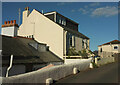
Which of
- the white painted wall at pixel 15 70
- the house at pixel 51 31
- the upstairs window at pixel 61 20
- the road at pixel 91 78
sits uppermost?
the upstairs window at pixel 61 20

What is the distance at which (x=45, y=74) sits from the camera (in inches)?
360

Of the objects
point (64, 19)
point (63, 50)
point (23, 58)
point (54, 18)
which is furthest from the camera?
point (64, 19)

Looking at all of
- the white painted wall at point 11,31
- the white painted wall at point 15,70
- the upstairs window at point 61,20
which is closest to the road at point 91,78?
the white painted wall at point 15,70

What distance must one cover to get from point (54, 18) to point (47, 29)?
9.56 feet

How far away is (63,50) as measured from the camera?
19.7 meters

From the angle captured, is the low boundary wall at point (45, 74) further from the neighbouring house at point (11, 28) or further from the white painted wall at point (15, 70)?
the neighbouring house at point (11, 28)

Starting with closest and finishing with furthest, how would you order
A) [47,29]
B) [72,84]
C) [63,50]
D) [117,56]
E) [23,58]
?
[72,84] → [23,58] → [63,50] → [47,29] → [117,56]

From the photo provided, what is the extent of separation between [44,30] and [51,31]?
4.61 feet

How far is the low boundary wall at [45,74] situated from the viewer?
22.9 ft

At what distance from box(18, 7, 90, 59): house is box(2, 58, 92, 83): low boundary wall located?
6.56m

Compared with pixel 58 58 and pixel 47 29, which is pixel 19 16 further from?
pixel 58 58

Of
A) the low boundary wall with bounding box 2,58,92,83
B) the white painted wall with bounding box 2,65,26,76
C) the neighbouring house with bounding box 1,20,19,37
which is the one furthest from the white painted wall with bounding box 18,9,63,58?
the white painted wall with bounding box 2,65,26,76

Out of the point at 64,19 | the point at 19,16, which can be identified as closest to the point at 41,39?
the point at 64,19

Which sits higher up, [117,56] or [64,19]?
[64,19]
